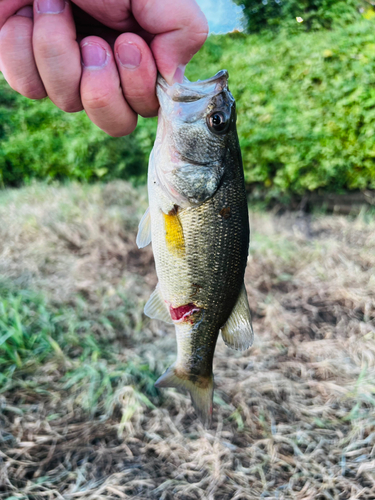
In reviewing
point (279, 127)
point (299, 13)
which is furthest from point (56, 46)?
point (299, 13)

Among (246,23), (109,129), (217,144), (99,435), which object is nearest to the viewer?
(217,144)

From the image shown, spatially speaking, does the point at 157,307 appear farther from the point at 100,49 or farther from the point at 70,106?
the point at 100,49

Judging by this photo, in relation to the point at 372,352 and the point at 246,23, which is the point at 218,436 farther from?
the point at 246,23

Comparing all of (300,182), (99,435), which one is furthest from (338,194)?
(99,435)

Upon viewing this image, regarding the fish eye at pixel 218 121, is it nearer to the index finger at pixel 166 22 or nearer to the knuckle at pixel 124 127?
the index finger at pixel 166 22

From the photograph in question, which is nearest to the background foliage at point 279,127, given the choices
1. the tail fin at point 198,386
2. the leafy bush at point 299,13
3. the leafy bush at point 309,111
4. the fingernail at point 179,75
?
the leafy bush at point 309,111

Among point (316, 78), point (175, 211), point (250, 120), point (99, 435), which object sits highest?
point (175, 211)
